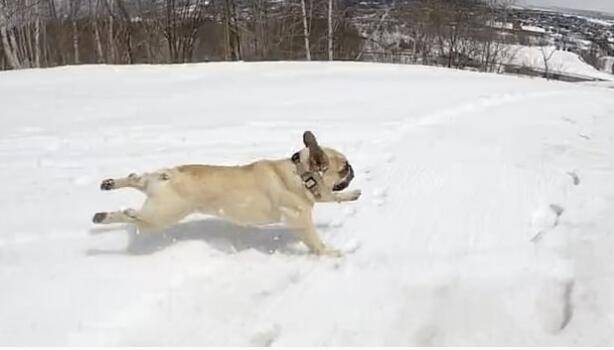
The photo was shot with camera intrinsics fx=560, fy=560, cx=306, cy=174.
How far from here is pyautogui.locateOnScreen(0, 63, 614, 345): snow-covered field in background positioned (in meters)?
2.59

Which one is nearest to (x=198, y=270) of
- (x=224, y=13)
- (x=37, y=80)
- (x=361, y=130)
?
(x=361, y=130)

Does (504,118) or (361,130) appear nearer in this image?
(361,130)

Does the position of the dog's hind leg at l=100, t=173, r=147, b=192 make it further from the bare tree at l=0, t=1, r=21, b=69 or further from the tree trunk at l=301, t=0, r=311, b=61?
the bare tree at l=0, t=1, r=21, b=69

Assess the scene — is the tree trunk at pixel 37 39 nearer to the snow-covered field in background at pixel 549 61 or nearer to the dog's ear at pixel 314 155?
the snow-covered field in background at pixel 549 61

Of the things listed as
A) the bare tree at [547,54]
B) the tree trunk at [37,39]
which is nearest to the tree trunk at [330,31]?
the bare tree at [547,54]

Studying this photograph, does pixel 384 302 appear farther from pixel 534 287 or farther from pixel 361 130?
pixel 361 130

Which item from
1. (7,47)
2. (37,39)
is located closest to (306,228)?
(7,47)

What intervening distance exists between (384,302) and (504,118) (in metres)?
5.36

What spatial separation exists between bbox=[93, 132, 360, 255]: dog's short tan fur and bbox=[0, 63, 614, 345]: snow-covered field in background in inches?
8.8

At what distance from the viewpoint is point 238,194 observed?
317 cm

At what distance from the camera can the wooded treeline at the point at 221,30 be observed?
78.5 feet

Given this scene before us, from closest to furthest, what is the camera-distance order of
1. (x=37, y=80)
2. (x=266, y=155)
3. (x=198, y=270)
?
Result: (x=198, y=270) → (x=266, y=155) → (x=37, y=80)

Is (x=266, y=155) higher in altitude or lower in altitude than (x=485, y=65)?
higher

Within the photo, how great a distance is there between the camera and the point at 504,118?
745 centimetres
